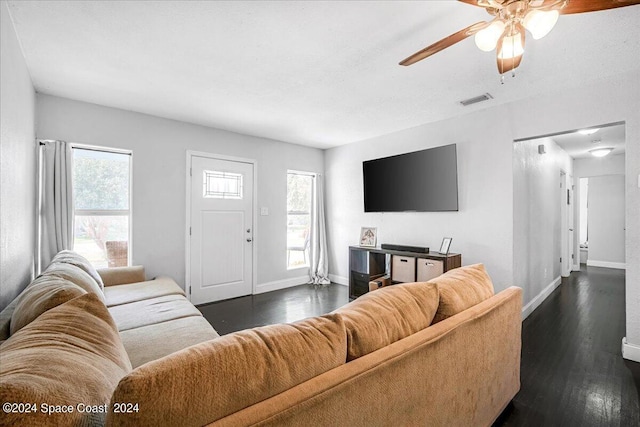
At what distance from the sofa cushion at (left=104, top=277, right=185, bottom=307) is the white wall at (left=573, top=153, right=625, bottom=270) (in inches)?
303

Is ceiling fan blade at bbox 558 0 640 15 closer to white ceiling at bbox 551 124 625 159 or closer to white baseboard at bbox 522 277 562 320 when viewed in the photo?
white baseboard at bbox 522 277 562 320

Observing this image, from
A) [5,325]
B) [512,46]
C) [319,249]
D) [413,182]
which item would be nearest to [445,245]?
[413,182]

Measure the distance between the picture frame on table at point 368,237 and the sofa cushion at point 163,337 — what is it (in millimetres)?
2958

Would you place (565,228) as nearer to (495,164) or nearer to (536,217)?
(536,217)

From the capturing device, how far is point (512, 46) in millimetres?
1600

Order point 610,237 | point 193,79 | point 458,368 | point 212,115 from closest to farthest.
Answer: point 458,368 → point 193,79 → point 212,115 → point 610,237

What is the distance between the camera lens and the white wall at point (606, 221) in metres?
6.34

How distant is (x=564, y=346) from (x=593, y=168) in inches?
218

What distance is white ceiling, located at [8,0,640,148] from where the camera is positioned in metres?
1.81

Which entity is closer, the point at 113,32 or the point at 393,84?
the point at 113,32

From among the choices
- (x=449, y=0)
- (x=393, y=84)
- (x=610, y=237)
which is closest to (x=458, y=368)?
(x=449, y=0)

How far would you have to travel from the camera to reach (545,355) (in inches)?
102

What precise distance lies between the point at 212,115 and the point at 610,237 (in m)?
8.45

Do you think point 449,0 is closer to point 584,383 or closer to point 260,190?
point 584,383
